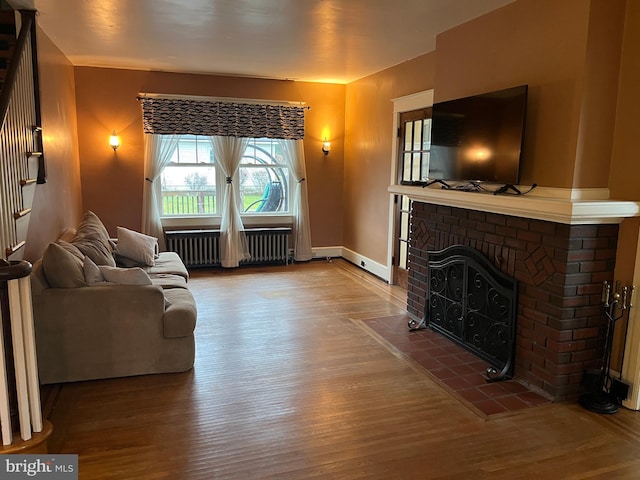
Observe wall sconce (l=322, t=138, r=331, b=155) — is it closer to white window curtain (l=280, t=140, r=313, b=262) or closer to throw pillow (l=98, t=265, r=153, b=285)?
white window curtain (l=280, t=140, r=313, b=262)

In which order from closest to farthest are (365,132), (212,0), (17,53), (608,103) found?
(608,103)
(17,53)
(212,0)
(365,132)

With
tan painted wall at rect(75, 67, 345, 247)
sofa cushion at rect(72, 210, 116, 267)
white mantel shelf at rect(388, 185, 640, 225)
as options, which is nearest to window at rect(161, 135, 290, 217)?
tan painted wall at rect(75, 67, 345, 247)

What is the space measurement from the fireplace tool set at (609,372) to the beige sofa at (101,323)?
2790 mm

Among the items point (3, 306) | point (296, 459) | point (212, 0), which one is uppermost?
point (212, 0)

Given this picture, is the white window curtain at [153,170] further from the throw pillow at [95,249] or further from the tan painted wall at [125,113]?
the throw pillow at [95,249]

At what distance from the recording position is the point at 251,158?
275 inches

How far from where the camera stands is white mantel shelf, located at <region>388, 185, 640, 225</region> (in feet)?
9.18

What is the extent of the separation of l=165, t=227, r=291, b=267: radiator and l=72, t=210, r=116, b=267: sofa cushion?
170 centimetres

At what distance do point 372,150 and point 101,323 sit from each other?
424 cm

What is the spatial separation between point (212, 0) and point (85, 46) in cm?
227

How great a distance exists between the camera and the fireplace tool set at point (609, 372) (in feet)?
9.84

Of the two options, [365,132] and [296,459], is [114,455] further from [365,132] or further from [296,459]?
[365,132]

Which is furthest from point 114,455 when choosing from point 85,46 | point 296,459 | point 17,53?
point 85,46

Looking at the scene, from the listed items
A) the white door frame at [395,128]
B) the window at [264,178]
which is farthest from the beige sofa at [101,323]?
the window at [264,178]
